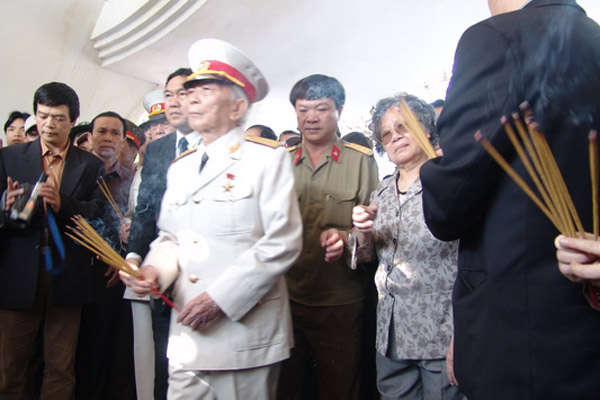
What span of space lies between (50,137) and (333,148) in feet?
4.45

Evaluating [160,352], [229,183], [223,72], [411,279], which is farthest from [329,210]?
[160,352]

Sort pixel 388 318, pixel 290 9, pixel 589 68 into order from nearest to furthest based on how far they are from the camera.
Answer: pixel 589 68 < pixel 388 318 < pixel 290 9

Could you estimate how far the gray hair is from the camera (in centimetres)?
175

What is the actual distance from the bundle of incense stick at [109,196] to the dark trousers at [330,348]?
96 cm

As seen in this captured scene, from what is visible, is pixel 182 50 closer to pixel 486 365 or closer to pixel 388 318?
pixel 388 318

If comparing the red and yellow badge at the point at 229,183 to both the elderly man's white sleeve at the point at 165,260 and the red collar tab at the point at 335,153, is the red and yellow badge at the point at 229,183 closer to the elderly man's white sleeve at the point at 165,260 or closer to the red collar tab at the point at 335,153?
the elderly man's white sleeve at the point at 165,260

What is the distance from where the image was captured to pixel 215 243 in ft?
4.31

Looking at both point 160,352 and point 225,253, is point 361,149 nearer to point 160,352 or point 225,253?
point 225,253

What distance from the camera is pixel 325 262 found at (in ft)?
6.27

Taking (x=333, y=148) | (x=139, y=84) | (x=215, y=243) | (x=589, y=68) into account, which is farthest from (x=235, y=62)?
(x=139, y=84)

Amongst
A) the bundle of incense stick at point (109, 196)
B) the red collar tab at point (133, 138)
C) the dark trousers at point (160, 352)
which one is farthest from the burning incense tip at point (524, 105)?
the red collar tab at point (133, 138)

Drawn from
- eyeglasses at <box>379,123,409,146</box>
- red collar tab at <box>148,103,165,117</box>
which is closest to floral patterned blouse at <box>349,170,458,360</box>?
eyeglasses at <box>379,123,409,146</box>

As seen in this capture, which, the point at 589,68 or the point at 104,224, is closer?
the point at 589,68

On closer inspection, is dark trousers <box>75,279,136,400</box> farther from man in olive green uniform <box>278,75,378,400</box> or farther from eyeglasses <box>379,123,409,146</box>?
eyeglasses <box>379,123,409,146</box>
